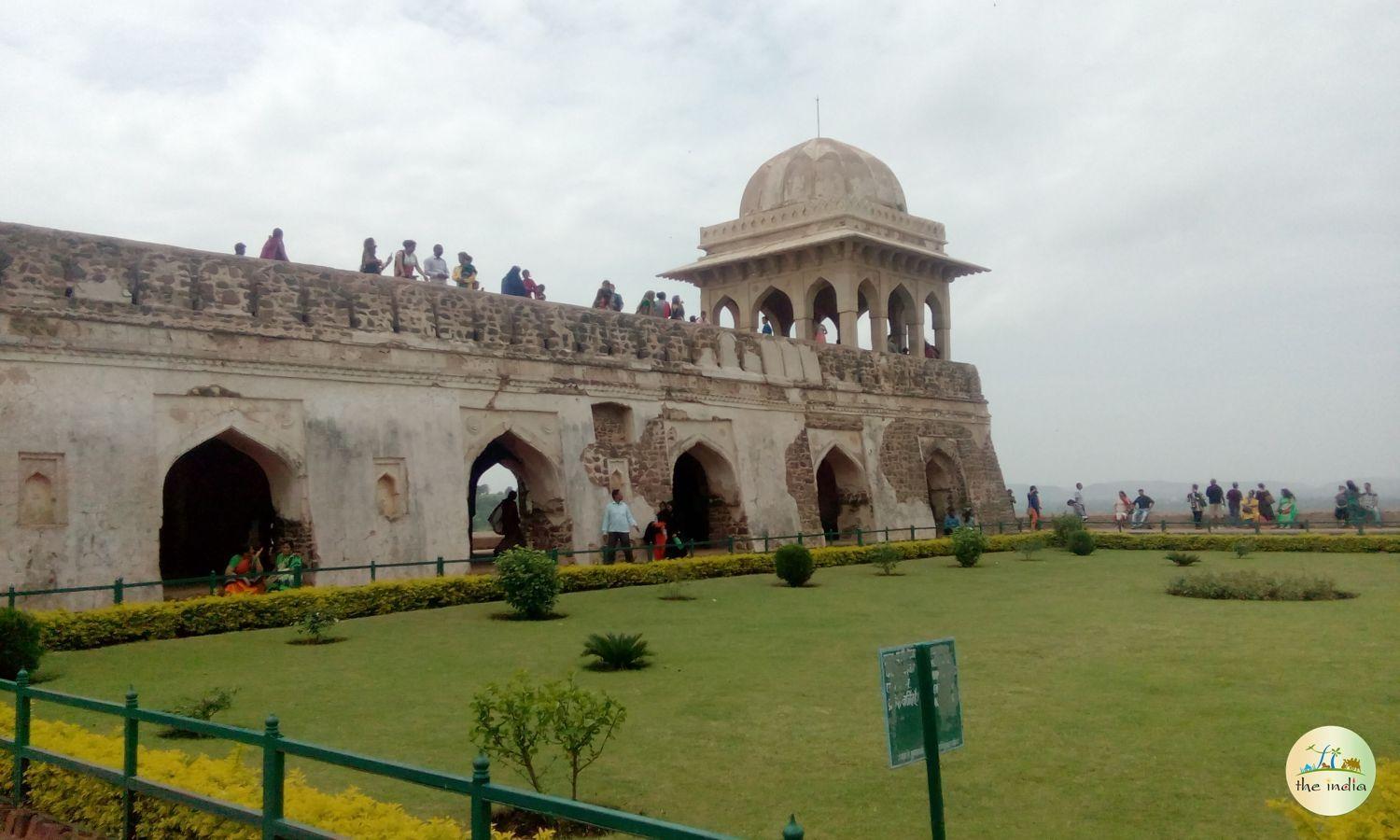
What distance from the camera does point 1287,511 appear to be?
78.3ft

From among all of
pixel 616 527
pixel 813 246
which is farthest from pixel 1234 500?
pixel 616 527

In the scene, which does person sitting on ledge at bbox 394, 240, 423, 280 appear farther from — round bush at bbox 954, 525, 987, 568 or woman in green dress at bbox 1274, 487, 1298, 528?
woman in green dress at bbox 1274, 487, 1298, 528

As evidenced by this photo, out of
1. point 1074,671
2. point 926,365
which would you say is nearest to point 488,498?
point 926,365

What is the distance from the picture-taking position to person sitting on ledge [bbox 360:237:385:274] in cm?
1582

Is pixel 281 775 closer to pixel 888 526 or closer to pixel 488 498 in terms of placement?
pixel 888 526

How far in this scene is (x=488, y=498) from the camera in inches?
3140

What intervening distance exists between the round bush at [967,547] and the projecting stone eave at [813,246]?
8914mm

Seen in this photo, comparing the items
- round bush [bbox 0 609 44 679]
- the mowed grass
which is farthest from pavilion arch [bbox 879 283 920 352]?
round bush [bbox 0 609 44 679]

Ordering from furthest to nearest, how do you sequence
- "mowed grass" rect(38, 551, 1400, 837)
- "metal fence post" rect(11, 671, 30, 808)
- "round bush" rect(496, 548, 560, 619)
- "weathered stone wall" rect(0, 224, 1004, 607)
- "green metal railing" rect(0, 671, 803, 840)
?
1. "round bush" rect(496, 548, 560, 619)
2. "weathered stone wall" rect(0, 224, 1004, 607)
3. "mowed grass" rect(38, 551, 1400, 837)
4. "metal fence post" rect(11, 671, 30, 808)
5. "green metal railing" rect(0, 671, 803, 840)

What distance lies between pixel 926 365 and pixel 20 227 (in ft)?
63.1

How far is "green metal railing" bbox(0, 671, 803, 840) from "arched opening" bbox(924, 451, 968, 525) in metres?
22.1

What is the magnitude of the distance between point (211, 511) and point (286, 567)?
4.49m

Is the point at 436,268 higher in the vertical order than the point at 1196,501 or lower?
higher

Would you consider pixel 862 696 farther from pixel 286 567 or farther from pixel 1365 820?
pixel 286 567
